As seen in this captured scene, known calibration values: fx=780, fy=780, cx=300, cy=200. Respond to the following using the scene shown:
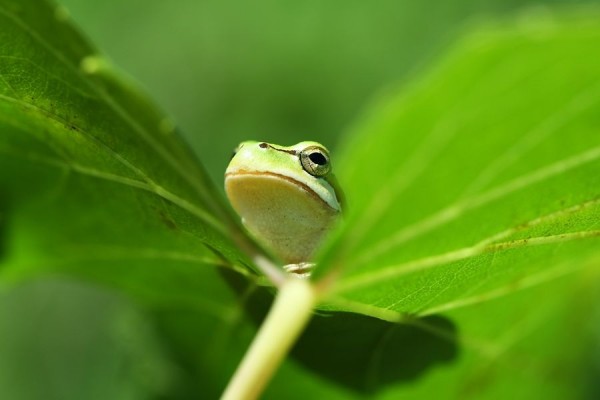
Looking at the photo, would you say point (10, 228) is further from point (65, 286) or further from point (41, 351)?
point (65, 286)

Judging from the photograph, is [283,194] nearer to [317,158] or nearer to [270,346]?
[317,158]

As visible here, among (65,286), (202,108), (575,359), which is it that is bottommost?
(575,359)

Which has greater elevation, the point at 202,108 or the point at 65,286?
the point at 202,108

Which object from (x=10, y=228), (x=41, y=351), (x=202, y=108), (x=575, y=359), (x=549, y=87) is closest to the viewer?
(x=549, y=87)

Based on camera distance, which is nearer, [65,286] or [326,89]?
[65,286]

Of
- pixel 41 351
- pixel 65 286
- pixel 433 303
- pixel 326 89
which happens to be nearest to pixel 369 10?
pixel 326 89

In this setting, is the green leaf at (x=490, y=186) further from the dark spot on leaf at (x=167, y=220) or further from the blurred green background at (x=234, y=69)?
the blurred green background at (x=234, y=69)

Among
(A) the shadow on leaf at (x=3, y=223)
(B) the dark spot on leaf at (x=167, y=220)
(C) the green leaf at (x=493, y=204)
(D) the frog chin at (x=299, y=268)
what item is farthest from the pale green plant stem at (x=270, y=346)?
(A) the shadow on leaf at (x=3, y=223)
